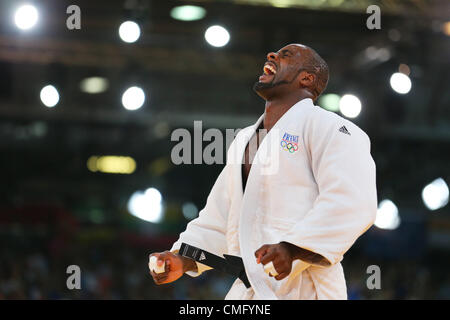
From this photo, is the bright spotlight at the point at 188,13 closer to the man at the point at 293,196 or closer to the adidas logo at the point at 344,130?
the man at the point at 293,196

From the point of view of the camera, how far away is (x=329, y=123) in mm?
2367

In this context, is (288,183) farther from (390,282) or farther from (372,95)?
(372,95)

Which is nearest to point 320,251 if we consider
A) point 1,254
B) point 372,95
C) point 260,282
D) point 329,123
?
point 260,282

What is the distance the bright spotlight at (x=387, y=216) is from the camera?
36.4ft

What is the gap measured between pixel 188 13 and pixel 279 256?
21.7 feet

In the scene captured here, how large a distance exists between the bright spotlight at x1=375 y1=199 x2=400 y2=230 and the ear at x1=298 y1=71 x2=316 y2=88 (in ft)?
28.2

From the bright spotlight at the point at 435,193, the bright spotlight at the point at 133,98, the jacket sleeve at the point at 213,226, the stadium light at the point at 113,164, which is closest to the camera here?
the jacket sleeve at the point at 213,226

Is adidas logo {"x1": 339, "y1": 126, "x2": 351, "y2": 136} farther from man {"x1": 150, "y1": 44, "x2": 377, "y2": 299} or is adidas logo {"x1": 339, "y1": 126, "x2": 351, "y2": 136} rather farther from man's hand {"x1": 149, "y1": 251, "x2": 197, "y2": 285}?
man's hand {"x1": 149, "y1": 251, "x2": 197, "y2": 285}

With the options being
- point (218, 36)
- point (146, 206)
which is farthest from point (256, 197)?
point (146, 206)

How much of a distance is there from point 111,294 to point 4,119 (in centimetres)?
605

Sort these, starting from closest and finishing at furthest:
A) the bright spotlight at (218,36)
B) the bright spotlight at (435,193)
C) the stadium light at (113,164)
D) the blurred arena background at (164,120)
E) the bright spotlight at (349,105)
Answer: the bright spotlight at (218,36) < the bright spotlight at (349,105) < the blurred arena background at (164,120) < the bright spotlight at (435,193) < the stadium light at (113,164)

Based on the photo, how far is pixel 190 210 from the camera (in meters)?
14.8

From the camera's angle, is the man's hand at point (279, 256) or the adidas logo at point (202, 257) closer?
the man's hand at point (279, 256)
